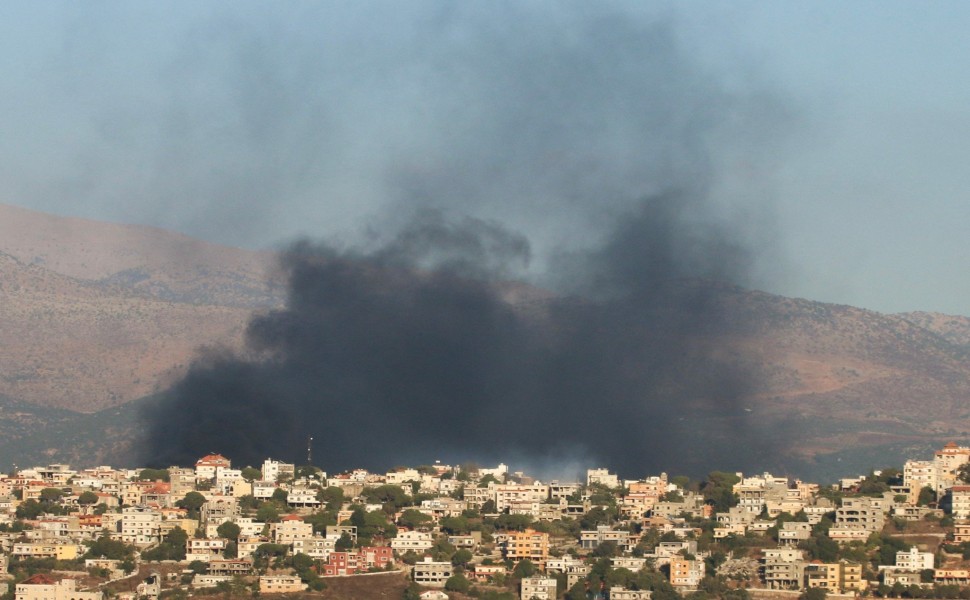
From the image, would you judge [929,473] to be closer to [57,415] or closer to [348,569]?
[348,569]

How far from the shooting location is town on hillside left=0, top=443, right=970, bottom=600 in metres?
85.8

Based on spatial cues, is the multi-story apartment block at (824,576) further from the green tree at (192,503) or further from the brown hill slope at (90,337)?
the brown hill slope at (90,337)

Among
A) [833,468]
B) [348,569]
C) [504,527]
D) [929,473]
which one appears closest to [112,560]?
[348,569]

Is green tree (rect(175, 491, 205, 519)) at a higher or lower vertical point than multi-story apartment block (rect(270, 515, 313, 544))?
higher

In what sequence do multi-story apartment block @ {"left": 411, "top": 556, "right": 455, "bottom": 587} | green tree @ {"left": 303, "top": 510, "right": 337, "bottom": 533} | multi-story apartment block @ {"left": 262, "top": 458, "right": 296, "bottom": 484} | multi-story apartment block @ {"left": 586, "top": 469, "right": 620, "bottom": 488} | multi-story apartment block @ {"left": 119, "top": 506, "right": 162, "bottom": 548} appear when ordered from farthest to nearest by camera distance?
multi-story apartment block @ {"left": 586, "top": 469, "right": 620, "bottom": 488}
multi-story apartment block @ {"left": 262, "top": 458, "right": 296, "bottom": 484}
green tree @ {"left": 303, "top": 510, "right": 337, "bottom": 533}
multi-story apartment block @ {"left": 119, "top": 506, "right": 162, "bottom": 548}
multi-story apartment block @ {"left": 411, "top": 556, "right": 455, "bottom": 587}

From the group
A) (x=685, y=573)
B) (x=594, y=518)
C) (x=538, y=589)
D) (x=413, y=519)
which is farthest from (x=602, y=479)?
(x=538, y=589)

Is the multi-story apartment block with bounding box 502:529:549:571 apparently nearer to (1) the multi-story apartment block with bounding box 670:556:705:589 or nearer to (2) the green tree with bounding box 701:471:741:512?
(1) the multi-story apartment block with bounding box 670:556:705:589

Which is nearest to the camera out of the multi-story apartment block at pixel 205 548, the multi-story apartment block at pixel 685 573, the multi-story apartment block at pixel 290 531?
the multi-story apartment block at pixel 685 573

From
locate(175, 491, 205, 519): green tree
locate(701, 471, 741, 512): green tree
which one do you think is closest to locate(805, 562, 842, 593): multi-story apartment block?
locate(701, 471, 741, 512): green tree

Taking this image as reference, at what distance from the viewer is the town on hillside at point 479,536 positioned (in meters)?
85.8

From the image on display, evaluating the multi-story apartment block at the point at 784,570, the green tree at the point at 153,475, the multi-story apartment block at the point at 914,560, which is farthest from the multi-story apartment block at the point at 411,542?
the green tree at the point at 153,475

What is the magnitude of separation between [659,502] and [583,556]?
31.0 feet

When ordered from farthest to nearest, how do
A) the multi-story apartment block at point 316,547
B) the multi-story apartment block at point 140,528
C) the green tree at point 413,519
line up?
the green tree at point 413,519 < the multi-story apartment block at point 140,528 < the multi-story apartment block at point 316,547

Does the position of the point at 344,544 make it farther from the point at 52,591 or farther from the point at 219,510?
the point at 52,591
